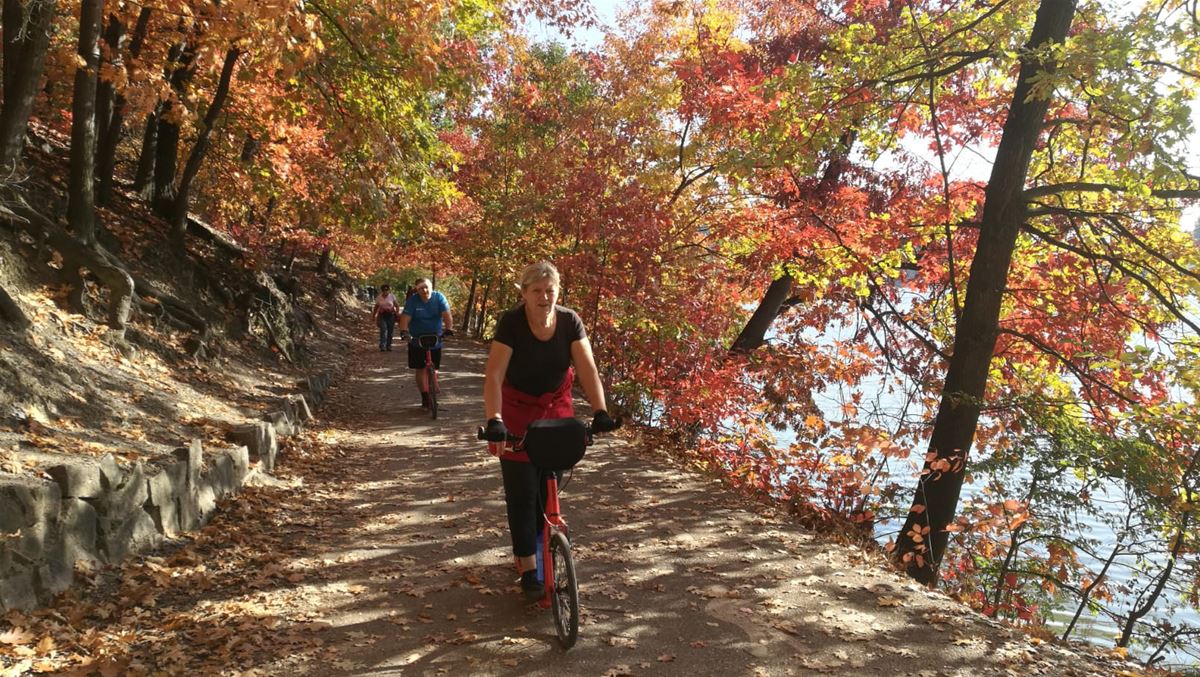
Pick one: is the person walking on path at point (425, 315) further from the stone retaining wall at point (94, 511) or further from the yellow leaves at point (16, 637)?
the yellow leaves at point (16, 637)

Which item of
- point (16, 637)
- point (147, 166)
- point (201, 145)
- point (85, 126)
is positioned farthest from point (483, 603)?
point (147, 166)

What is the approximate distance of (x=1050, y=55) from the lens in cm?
654

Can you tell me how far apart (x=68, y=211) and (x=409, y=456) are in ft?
16.0

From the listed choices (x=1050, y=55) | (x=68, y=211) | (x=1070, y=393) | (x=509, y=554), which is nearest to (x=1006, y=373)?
(x=1070, y=393)

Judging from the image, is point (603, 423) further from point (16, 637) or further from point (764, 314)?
point (764, 314)

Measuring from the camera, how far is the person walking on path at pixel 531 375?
166 inches

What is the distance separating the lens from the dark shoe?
4609 millimetres

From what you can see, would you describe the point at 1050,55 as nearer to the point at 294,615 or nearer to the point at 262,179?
the point at 294,615

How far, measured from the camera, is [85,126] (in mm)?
8422

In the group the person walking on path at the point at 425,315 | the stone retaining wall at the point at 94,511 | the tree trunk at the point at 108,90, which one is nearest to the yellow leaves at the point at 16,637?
the stone retaining wall at the point at 94,511

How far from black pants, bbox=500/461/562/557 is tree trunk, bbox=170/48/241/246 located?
369 inches

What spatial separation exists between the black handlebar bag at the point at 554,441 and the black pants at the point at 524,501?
342 mm

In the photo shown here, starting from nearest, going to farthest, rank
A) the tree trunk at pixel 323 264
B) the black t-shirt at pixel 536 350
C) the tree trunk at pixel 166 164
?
the black t-shirt at pixel 536 350, the tree trunk at pixel 166 164, the tree trunk at pixel 323 264

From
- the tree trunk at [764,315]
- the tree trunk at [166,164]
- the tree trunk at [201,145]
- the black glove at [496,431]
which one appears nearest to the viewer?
the black glove at [496,431]
